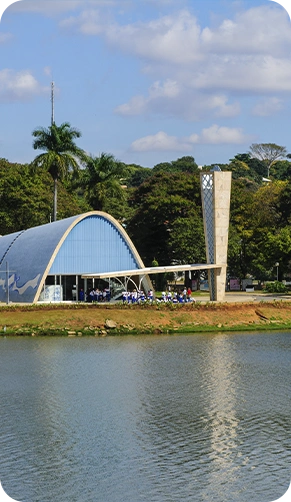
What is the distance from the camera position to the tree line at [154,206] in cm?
7131

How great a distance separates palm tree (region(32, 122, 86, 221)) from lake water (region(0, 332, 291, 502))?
31.9 metres

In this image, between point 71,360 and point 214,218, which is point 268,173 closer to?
point 214,218

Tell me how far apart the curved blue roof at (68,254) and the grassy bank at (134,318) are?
5.64 metres

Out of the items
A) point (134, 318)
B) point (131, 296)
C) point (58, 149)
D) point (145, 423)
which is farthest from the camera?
point (58, 149)

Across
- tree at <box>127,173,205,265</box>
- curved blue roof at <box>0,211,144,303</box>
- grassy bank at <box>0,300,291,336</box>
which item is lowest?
grassy bank at <box>0,300,291,336</box>

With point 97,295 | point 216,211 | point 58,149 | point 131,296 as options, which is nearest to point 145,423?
point 131,296

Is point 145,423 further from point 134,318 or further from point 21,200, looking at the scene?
point 21,200

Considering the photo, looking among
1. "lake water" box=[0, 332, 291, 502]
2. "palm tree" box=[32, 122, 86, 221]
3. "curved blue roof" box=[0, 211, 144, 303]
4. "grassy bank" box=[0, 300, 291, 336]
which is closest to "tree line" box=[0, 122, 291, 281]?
"palm tree" box=[32, 122, 86, 221]

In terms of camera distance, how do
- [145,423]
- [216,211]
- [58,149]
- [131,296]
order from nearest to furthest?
[145,423] < [216,211] < [131,296] < [58,149]

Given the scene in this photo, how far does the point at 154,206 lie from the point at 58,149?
1275 centimetres

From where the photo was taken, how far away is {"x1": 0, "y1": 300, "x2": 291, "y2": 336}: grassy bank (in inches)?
1770

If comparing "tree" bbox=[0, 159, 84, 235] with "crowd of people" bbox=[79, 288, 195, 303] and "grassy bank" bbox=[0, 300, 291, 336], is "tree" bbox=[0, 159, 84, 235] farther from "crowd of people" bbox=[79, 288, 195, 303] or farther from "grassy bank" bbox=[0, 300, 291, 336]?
"grassy bank" bbox=[0, 300, 291, 336]

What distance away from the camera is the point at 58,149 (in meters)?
69.9

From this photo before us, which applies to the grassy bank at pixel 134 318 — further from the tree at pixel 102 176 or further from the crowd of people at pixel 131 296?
the tree at pixel 102 176
